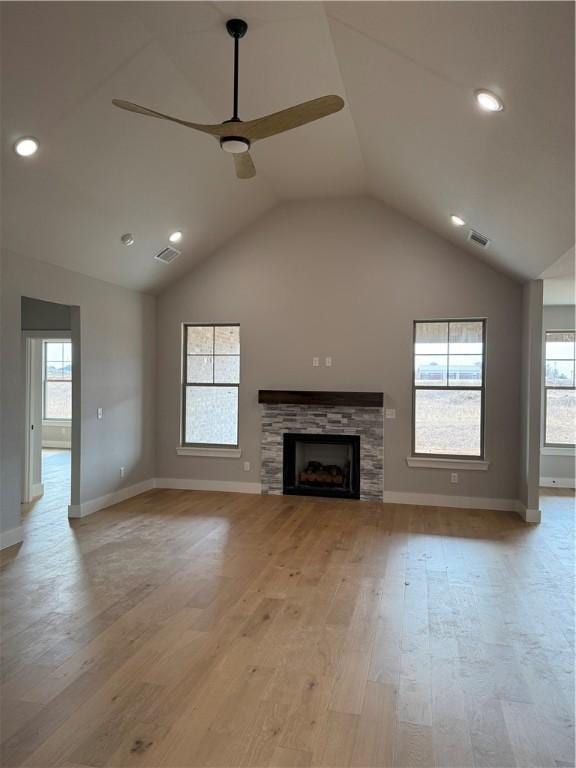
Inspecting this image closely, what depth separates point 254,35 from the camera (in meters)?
3.47

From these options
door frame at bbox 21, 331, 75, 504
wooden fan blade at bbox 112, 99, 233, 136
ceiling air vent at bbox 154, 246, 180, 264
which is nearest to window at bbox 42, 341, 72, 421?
door frame at bbox 21, 331, 75, 504

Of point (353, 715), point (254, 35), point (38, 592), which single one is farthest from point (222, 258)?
point (353, 715)

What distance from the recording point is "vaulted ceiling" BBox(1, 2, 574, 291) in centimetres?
277

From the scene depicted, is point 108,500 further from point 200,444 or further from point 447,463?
point 447,463

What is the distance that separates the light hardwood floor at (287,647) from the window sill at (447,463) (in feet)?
3.57

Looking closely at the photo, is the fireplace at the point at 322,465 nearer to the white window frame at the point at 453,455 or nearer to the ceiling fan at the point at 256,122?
the white window frame at the point at 453,455

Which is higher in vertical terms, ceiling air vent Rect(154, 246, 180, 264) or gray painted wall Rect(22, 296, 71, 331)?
ceiling air vent Rect(154, 246, 180, 264)

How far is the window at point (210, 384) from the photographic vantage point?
7098 mm

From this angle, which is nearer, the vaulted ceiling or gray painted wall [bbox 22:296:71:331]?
the vaulted ceiling

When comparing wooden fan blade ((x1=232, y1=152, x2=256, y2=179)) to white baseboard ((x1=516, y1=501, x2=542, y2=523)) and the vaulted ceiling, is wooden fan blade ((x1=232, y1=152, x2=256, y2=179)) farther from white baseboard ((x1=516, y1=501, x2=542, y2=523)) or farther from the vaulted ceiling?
white baseboard ((x1=516, y1=501, x2=542, y2=523))

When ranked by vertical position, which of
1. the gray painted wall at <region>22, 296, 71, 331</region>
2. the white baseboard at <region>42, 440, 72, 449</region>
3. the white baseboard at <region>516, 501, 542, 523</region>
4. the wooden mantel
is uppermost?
the gray painted wall at <region>22, 296, 71, 331</region>

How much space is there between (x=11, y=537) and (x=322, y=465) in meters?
3.72

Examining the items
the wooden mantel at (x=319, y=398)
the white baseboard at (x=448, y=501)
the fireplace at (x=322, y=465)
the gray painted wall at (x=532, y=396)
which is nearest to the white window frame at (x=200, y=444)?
the wooden mantel at (x=319, y=398)

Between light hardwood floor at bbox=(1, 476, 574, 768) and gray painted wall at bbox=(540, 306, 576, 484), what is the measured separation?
2514 millimetres
